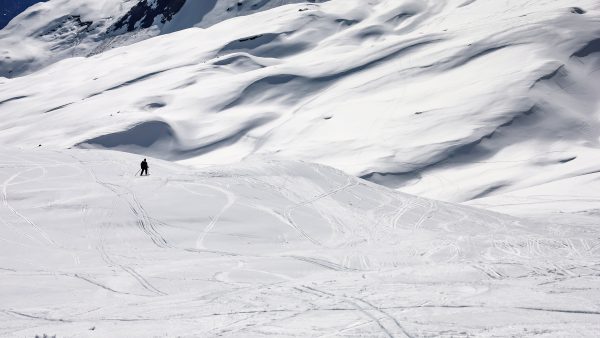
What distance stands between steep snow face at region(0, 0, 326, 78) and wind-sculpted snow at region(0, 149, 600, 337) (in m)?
124

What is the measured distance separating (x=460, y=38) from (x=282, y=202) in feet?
171

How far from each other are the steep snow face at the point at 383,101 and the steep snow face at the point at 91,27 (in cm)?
6194

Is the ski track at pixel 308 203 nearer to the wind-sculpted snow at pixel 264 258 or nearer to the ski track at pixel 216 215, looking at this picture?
the wind-sculpted snow at pixel 264 258

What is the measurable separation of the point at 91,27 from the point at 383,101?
144469mm

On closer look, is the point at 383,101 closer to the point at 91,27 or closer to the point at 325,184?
the point at 325,184

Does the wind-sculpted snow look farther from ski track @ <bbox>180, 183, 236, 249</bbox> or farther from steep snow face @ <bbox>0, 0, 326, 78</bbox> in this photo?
steep snow face @ <bbox>0, 0, 326, 78</bbox>

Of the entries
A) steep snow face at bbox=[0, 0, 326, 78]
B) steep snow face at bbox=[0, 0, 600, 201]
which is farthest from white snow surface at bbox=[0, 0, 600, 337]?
steep snow face at bbox=[0, 0, 326, 78]

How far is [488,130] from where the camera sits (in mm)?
48656

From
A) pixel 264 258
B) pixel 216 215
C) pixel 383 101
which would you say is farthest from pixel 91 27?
pixel 264 258

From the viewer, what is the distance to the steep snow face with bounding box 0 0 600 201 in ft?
153

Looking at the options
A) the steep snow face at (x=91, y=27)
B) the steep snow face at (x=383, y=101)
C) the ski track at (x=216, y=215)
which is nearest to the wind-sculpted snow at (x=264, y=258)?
the ski track at (x=216, y=215)

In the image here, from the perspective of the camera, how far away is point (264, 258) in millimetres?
16438

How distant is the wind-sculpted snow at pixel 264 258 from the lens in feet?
33.8

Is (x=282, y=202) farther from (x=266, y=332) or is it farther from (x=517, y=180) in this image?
(x=517, y=180)
